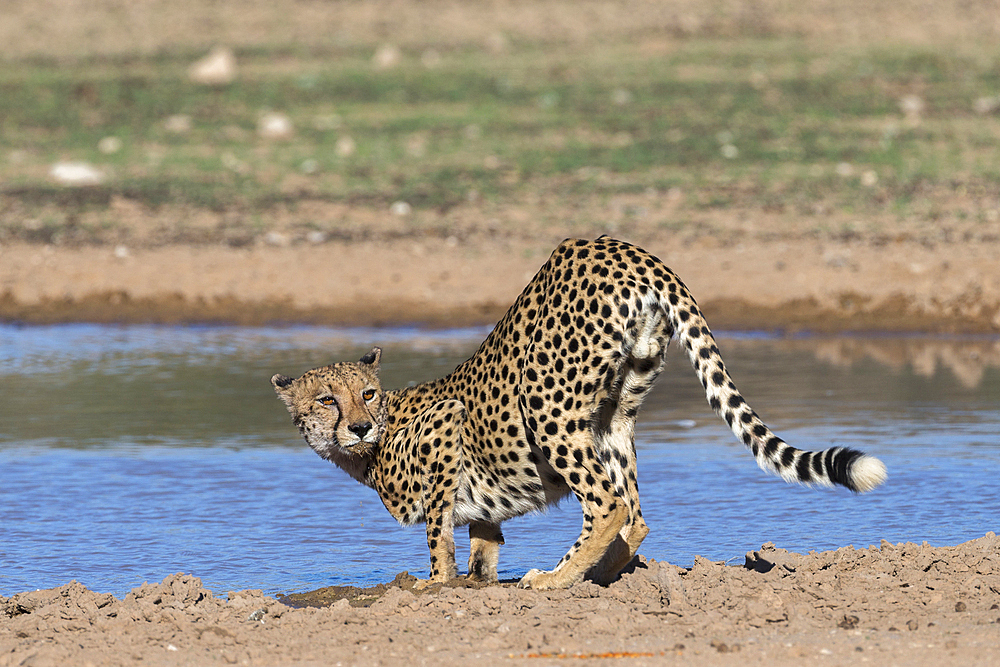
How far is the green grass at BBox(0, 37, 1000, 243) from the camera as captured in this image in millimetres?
17031

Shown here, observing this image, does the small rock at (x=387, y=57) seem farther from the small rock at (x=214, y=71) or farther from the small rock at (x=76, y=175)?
the small rock at (x=76, y=175)

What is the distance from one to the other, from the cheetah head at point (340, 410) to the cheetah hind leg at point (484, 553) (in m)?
0.57

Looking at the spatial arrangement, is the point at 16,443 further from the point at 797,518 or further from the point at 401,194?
the point at 401,194

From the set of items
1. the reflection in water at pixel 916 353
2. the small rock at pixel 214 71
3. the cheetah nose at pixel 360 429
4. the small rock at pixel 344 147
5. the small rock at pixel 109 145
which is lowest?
the reflection in water at pixel 916 353

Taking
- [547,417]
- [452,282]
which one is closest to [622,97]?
[452,282]

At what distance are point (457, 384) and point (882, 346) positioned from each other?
672 cm

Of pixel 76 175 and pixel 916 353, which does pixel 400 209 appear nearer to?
pixel 76 175

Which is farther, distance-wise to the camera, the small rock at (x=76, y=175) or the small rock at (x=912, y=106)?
the small rock at (x=912, y=106)

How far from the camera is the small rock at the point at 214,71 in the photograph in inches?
914

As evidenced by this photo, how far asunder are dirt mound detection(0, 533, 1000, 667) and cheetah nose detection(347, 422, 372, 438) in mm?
643

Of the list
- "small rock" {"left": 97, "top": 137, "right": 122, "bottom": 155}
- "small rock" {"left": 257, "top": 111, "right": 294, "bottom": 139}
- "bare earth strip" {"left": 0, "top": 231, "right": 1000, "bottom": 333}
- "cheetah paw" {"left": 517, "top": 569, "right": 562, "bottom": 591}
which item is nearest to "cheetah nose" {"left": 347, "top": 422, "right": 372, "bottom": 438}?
"cheetah paw" {"left": 517, "top": 569, "right": 562, "bottom": 591}

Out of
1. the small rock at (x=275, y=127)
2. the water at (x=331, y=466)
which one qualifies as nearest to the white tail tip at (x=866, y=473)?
the water at (x=331, y=466)

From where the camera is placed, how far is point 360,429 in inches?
241

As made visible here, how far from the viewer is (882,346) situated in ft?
39.7
